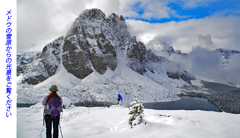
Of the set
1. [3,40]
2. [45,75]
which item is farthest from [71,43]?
[3,40]

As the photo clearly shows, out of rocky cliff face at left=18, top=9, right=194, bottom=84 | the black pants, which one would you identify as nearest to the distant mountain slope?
rocky cliff face at left=18, top=9, right=194, bottom=84

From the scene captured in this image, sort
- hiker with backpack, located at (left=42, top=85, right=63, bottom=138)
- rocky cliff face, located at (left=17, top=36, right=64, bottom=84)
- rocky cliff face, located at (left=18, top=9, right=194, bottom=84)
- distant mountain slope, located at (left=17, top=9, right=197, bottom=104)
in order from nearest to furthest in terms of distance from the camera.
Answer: hiker with backpack, located at (left=42, top=85, right=63, bottom=138), distant mountain slope, located at (left=17, top=9, right=197, bottom=104), rocky cliff face, located at (left=17, top=36, right=64, bottom=84), rocky cliff face, located at (left=18, top=9, right=194, bottom=84)

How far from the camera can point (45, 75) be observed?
84062 millimetres

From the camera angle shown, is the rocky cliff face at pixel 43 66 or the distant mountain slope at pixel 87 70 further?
the rocky cliff face at pixel 43 66

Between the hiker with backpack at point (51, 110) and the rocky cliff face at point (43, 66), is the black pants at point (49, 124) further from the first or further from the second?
the rocky cliff face at point (43, 66)

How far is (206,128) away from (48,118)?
680 cm

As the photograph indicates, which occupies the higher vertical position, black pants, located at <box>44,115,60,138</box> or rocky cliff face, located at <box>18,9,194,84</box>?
rocky cliff face, located at <box>18,9,194,84</box>

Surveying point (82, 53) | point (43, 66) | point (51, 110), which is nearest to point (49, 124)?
point (51, 110)

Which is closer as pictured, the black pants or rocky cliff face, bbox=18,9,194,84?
the black pants

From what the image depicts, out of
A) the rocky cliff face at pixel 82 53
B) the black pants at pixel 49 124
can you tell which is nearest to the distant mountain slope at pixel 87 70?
the rocky cliff face at pixel 82 53

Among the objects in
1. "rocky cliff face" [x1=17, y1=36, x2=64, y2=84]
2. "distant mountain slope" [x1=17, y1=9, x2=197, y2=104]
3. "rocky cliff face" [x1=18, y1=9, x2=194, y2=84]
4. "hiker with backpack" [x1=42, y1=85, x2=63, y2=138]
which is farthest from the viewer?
"rocky cliff face" [x1=18, y1=9, x2=194, y2=84]

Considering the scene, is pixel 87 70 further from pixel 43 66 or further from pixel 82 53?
A: pixel 43 66

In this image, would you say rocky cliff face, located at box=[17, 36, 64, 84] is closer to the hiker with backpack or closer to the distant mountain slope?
the distant mountain slope

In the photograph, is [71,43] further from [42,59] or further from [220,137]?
[220,137]
